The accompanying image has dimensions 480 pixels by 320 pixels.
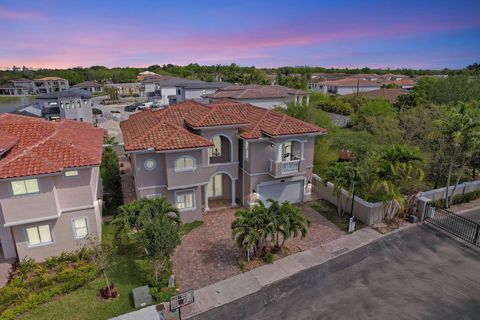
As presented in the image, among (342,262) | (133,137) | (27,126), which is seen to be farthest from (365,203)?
(27,126)

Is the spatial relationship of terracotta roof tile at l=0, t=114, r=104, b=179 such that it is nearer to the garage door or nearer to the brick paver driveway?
the brick paver driveway

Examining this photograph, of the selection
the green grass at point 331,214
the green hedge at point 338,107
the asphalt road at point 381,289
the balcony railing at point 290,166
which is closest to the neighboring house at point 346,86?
the green hedge at point 338,107

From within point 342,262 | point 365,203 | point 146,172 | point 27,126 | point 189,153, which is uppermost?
point 27,126

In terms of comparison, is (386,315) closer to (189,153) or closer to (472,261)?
(472,261)

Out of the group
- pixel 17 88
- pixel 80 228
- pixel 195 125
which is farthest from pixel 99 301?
pixel 17 88

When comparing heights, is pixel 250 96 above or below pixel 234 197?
Answer: above

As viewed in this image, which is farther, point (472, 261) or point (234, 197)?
point (234, 197)

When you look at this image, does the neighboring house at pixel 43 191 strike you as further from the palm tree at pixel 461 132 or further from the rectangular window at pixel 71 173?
the palm tree at pixel 461 132
